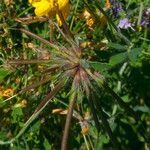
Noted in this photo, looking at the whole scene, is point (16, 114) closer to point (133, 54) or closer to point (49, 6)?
point (49, 6)

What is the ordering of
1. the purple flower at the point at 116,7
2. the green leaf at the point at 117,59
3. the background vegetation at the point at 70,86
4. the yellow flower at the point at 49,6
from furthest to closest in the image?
the purple flower at the point at 116,7 → the background vegetation at the point at 70,86 → the yellow flower at the point at 49,6 → the green leaf at the point at 117,59

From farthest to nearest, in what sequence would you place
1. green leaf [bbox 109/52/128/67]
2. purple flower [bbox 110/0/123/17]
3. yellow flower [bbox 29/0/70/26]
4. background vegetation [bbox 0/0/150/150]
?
purple flower [bbox 110/0/123/17]
background vegetation [bbox 0/0/150/150]
yellow flower [bbox 29/0/70/26]
green leaf [bbox 109/52/128/67]

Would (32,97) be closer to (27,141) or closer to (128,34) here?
(27,141)

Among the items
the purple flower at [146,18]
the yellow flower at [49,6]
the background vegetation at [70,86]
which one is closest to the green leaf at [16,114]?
the background vegetation at [70,86]

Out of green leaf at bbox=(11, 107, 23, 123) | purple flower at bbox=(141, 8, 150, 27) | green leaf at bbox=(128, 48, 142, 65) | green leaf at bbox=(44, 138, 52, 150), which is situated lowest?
green leaf at bbox=(44, 138, 52, 150)

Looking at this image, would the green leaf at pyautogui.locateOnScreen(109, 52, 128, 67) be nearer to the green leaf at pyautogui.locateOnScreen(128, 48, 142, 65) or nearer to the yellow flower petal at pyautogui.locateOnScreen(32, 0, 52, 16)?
the green leaf at pyautogui.locateOnScreen(128, 48, 142, 65)

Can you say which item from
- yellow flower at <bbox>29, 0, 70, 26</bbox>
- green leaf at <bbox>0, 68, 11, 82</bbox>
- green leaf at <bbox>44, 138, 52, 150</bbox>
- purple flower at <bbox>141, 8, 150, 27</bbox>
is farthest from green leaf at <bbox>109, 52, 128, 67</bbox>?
green leaf at <bbox>44, 138, 52, 150</bbox>

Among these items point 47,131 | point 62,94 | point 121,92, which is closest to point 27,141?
point 47,131

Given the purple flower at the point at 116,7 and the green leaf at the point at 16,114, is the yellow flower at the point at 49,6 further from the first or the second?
the green leaf at the point at 16,114
